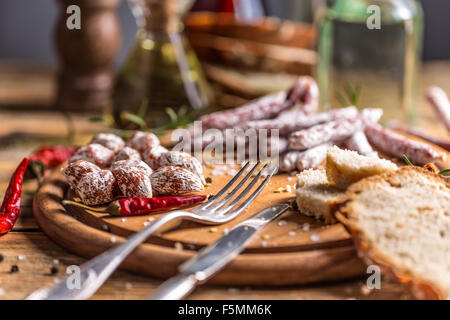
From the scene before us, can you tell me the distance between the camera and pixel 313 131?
175cm

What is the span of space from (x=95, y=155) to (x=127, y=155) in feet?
0.32

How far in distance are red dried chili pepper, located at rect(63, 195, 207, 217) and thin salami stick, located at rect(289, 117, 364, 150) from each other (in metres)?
0.40

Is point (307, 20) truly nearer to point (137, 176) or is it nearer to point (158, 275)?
point (137, 176)

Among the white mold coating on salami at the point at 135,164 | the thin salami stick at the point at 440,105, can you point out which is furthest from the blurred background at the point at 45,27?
the white mold coating on salami at the point at 135,164

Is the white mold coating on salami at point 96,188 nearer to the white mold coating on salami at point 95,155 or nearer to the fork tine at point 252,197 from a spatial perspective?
the white mold coating on salami at point 95,155

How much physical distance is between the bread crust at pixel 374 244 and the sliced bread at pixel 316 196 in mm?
23

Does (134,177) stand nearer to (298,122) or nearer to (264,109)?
(298,122)

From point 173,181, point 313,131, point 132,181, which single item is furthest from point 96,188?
point 313,131

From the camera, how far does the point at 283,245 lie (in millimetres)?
1250

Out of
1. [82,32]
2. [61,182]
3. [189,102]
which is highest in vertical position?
[82,32]

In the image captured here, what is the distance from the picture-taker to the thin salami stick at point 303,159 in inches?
66.8

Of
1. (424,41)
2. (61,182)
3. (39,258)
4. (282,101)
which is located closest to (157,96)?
(282,101)

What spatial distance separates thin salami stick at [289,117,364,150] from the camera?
1.73m

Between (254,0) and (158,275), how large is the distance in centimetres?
211
